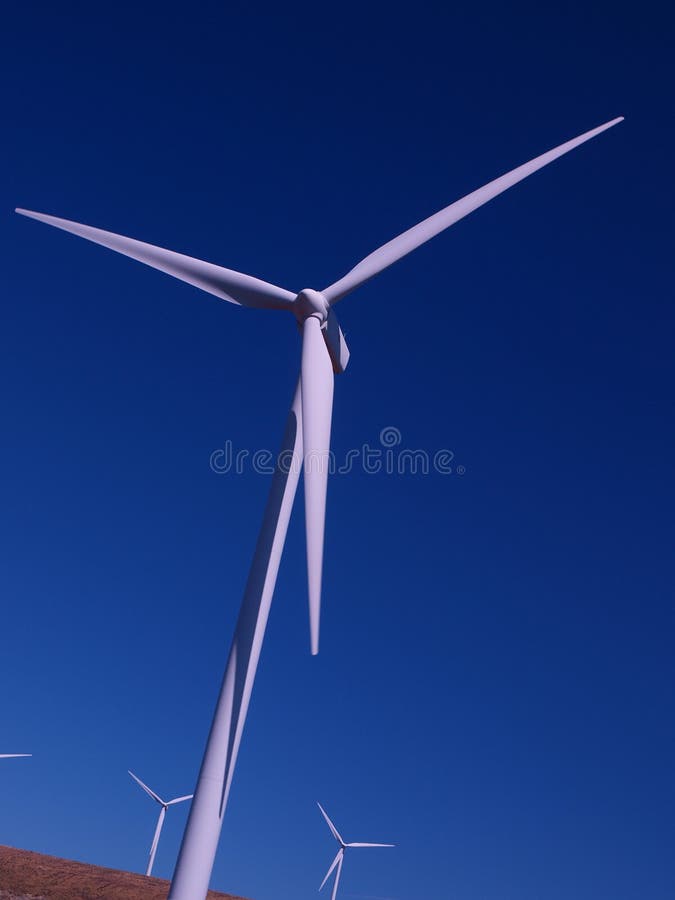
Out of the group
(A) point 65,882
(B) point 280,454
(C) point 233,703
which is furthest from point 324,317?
(A) point 65,882

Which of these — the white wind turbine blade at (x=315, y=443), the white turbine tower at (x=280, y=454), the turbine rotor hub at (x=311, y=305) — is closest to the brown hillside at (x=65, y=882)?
the white turbine tower at (x=280, y=454)

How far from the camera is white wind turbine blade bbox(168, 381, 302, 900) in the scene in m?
17.6

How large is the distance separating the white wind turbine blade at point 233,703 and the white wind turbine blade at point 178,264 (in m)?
6.52

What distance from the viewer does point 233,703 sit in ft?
61.2

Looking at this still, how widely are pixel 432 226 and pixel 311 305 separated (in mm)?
5259

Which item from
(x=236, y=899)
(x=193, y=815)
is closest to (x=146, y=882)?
(x=236, y=899)

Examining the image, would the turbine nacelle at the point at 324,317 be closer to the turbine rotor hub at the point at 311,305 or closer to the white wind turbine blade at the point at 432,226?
the turbine rotor hub at the point at 311,305

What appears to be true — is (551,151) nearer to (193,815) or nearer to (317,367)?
(317,367)

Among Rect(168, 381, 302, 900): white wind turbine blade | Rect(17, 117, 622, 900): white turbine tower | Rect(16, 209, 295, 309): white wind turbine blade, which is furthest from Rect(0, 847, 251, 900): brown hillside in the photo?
Rect(16, 209, 295, 309): white wind turbine blade

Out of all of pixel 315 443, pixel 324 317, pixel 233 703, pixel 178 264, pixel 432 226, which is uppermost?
pixel 432 226

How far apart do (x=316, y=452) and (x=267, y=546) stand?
8.43ft

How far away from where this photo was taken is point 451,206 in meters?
26.5

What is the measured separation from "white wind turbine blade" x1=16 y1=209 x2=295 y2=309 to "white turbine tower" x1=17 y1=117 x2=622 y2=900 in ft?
0.10

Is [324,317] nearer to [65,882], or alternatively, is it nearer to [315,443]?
[315,443]
